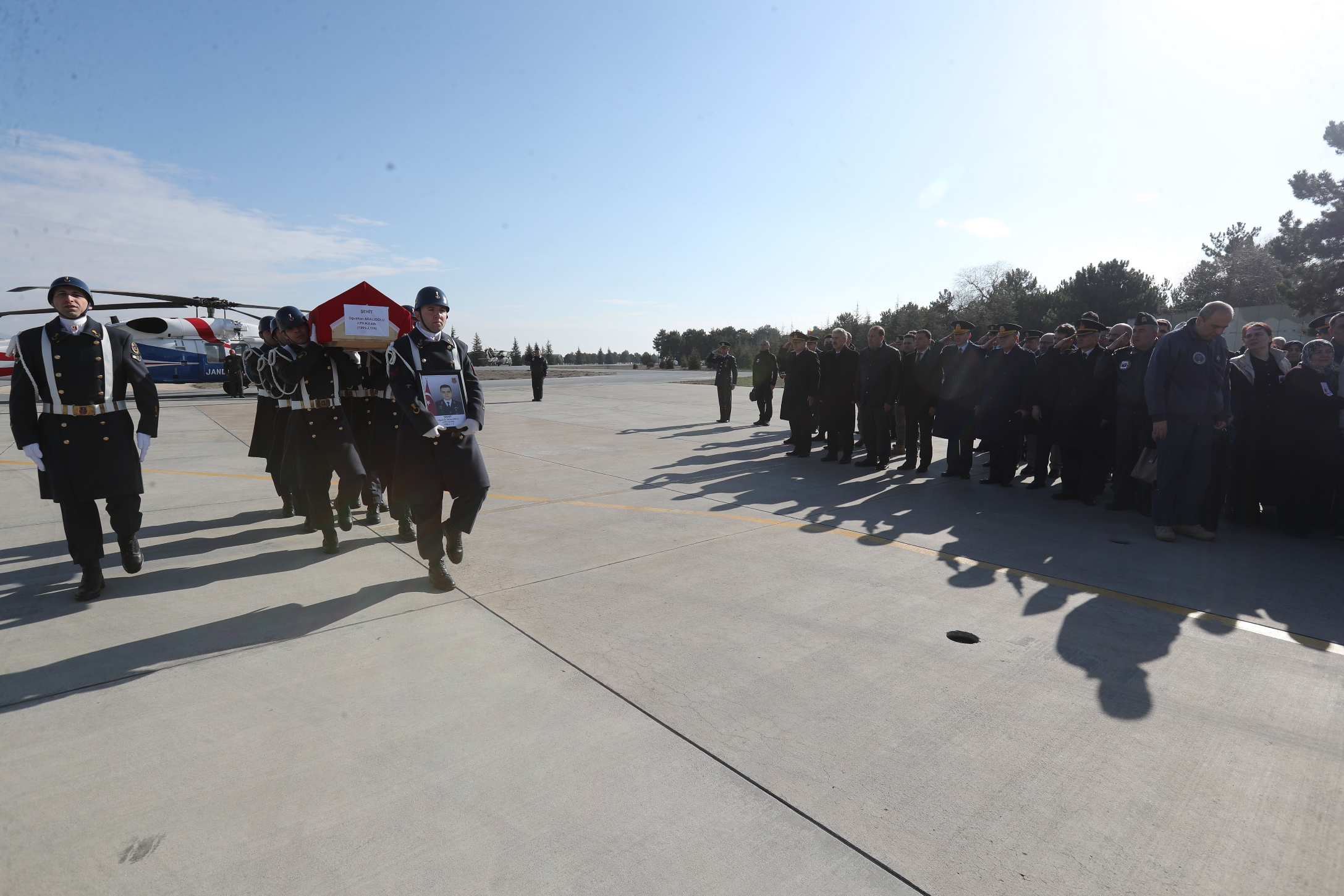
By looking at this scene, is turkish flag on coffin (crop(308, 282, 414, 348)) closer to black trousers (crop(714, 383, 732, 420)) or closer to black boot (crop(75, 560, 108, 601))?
black boot (crop(75, 560, 108, 601))

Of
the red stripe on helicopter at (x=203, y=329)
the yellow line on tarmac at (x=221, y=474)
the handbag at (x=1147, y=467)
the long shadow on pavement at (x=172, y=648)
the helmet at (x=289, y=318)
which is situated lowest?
the long shadow on pavement at (x=172, y=648)

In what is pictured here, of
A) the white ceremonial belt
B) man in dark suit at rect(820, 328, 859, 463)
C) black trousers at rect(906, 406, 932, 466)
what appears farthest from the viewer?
man in dark suit at rect(820, 328, 859, 463)

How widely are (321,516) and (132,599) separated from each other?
4.47 feet

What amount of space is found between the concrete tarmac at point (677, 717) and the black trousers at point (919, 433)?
3559 millimetres

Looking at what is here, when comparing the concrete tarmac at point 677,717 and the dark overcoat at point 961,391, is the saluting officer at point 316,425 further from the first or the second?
the dark overcoat at point 961,391

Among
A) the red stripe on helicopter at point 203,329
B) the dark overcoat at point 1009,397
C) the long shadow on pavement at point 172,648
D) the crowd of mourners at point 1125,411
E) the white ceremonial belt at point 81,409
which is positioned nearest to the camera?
the long shadow on pavement at point 172,648

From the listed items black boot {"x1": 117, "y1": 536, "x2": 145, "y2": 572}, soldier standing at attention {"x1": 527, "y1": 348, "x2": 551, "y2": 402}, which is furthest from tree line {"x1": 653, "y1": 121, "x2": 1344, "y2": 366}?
black boot {"x1": 117, "y1": 536, "x2": 145, "y2": 572}

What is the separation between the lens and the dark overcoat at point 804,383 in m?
10.9

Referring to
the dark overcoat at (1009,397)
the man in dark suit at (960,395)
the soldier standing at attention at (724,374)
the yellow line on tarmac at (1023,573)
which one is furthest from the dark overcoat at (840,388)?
the soldier standing at attention at (724,374)

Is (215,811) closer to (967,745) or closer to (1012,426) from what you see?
(967,745)

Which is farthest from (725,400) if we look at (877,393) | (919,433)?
(919,433)

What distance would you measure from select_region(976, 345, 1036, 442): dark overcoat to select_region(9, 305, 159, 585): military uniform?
28.2 feet

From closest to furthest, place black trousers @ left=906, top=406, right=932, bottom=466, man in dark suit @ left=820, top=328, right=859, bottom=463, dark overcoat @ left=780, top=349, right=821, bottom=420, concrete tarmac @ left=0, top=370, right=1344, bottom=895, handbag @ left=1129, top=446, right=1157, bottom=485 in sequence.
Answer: concrete tarmac @ left=0, top=370, right=1344, bottom=895 → handbag @ left=1129, top=446, right=1157, bottom=485 → black trousers @ left=906, top=406, right=932, bottom=466 → man in dark suit @ left=820, top=328, right=859, bottom=463 → dark overcoat @ left=780, top=349, right=821, bottom=420

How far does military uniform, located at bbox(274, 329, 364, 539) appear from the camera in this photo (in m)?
5.84
